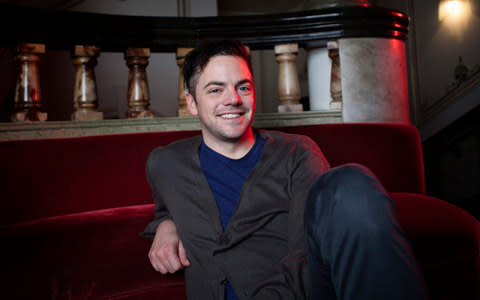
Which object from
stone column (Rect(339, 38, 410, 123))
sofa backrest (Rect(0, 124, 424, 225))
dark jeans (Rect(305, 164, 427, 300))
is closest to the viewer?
dark jeans (Rect(305, 164, 427, 300))

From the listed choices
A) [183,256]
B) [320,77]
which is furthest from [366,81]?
[183,256]

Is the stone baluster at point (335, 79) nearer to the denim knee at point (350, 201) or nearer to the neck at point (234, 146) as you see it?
the neck at point (234, 146)

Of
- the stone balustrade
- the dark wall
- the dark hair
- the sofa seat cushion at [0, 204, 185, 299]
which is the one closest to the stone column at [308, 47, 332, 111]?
the stone balustrade

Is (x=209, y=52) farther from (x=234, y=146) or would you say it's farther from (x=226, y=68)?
(x=234, y=146)

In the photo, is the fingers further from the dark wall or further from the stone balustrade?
the dark wall

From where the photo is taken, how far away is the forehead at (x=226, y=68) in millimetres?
1361

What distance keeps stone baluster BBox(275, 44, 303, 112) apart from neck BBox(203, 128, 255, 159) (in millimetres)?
765

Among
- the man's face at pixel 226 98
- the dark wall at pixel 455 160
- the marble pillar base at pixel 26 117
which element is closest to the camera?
the man's face at pixel 226 98

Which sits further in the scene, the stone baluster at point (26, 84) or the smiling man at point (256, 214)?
the stone baluster at point (26, 84)

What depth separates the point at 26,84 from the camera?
1796mm

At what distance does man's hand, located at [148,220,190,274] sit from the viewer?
113cm

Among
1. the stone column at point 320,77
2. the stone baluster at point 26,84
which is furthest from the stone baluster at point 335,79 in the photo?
the stone baluster at point 26,84

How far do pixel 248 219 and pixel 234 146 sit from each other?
29 cm

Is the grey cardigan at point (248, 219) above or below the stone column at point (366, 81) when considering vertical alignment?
below
